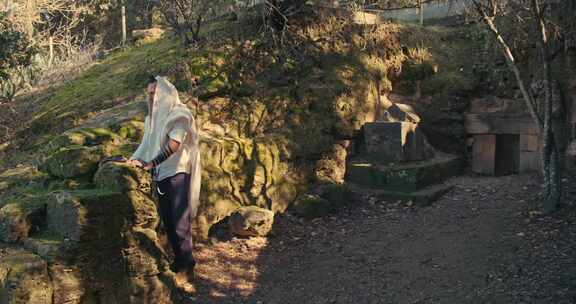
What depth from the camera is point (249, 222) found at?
591 cm

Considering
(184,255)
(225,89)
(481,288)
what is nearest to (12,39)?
(225,89)

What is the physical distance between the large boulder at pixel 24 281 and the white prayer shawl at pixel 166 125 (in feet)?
4.18

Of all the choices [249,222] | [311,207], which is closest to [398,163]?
[311,207]

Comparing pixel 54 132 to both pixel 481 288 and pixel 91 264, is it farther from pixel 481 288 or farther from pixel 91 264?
pixel 481 288

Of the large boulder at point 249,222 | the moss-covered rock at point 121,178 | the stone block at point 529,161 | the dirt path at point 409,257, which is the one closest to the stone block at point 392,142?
the dirt path at point 409,257

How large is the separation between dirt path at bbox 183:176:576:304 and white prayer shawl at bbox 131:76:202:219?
3.70 feet

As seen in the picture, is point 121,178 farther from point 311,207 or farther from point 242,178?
point 311,207

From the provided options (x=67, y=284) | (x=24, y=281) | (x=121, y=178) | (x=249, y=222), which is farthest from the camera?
(x=249, y=222)

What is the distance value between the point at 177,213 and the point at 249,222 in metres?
1.43

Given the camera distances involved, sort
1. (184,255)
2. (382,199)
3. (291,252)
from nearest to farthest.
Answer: (184,255), (291,252), (382,199)

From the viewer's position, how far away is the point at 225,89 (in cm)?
759

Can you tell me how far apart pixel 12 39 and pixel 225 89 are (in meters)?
4.03

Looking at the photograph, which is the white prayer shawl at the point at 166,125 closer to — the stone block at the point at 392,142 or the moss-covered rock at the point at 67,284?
the moss-covered rock at the point at 67,284

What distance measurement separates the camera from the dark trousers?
459 centimetres
